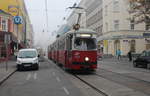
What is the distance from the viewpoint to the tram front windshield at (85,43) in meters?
20.1

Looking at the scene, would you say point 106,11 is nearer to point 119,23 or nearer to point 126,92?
point 119,23

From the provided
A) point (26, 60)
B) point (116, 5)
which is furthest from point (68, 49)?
point (116, 5)

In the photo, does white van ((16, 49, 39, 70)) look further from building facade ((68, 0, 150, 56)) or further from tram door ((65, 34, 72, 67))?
building facade ((68, 0, 150, 56))

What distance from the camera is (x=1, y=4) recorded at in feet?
172

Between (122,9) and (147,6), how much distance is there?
96.1 ft

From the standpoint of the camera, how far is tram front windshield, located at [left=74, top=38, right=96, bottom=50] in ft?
65.8

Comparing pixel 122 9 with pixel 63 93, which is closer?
pixel 63 93

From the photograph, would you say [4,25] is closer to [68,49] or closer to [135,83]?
[68,49]

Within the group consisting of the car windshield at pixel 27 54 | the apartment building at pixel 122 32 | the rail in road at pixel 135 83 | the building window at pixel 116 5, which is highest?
the building window at pixel 116 5

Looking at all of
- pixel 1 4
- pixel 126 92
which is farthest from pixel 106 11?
pixel 126 92

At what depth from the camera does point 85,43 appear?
2023cm

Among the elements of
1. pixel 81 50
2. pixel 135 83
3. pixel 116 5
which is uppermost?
pixel 116 5

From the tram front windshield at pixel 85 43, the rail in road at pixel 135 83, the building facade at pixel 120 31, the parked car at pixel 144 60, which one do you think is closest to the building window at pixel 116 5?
the building facade at pixel 120 31

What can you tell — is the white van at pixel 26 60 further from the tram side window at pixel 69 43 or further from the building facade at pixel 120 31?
the building facade at pixel 120 31
